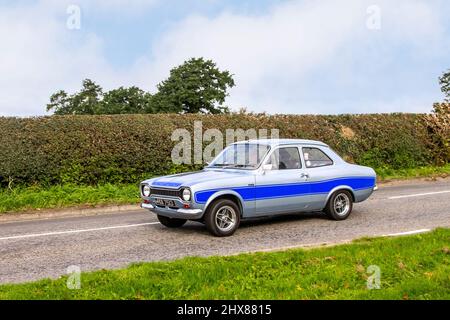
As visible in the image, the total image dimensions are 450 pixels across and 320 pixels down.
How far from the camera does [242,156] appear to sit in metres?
10.2

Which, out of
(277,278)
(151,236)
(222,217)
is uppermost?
(222,217)

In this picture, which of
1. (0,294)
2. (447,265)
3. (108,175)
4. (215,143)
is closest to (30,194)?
(108,175)

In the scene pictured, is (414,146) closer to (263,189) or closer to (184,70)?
(263,189)

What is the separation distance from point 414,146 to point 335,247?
16.3 m

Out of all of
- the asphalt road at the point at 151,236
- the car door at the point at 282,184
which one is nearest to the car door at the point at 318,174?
the car door at the point at 282,184

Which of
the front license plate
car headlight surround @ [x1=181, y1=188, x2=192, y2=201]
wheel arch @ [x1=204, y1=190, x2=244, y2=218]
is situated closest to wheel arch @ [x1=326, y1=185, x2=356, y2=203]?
wheel arch @ [x1=204, y1=190, x2=244, y2=218]

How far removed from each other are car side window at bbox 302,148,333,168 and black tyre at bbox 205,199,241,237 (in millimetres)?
1989

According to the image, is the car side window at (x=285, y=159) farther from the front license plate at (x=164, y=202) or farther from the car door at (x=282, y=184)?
the front license plate at (x=164, y=202)

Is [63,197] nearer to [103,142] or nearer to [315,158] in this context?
[103,142]

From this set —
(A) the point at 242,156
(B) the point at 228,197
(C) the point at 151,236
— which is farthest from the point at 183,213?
(A) the point at 242,156

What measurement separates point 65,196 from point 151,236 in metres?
5.93

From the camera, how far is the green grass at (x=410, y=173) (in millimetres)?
20203

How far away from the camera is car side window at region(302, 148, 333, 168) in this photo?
10552 mm

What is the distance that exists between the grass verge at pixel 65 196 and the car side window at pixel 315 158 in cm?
581
